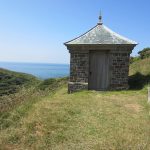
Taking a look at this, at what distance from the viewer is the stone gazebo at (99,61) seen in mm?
15000

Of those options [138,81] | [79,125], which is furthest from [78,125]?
[138,81]

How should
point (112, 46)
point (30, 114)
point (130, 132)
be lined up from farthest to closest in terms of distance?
point (112, 46), point (30, 114), point (130, 132)

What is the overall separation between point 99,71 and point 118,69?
1062 millimetres

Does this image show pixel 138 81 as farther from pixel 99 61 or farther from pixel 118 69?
pixel 99 61

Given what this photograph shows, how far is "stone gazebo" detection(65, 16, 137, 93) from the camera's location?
49.2 ft

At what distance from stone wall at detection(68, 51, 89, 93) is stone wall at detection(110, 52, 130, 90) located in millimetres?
1399

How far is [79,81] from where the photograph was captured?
15430 mm

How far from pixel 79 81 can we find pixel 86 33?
2.90 meters

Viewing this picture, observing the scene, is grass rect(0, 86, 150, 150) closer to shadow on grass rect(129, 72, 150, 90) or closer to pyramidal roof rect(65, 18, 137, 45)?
shadow on grass rect(129, 72, 150, 90)

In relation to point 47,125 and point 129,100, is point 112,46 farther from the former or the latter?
point 47,125

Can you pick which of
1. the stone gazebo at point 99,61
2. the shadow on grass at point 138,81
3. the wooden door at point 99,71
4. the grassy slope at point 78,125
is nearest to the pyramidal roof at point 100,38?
the stone gazebo at point 99,61

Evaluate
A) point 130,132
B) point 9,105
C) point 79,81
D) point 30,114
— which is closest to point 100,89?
point 79,81

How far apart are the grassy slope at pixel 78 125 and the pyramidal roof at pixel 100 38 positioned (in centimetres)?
437

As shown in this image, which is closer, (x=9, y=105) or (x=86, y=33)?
(x=9, y=105)
